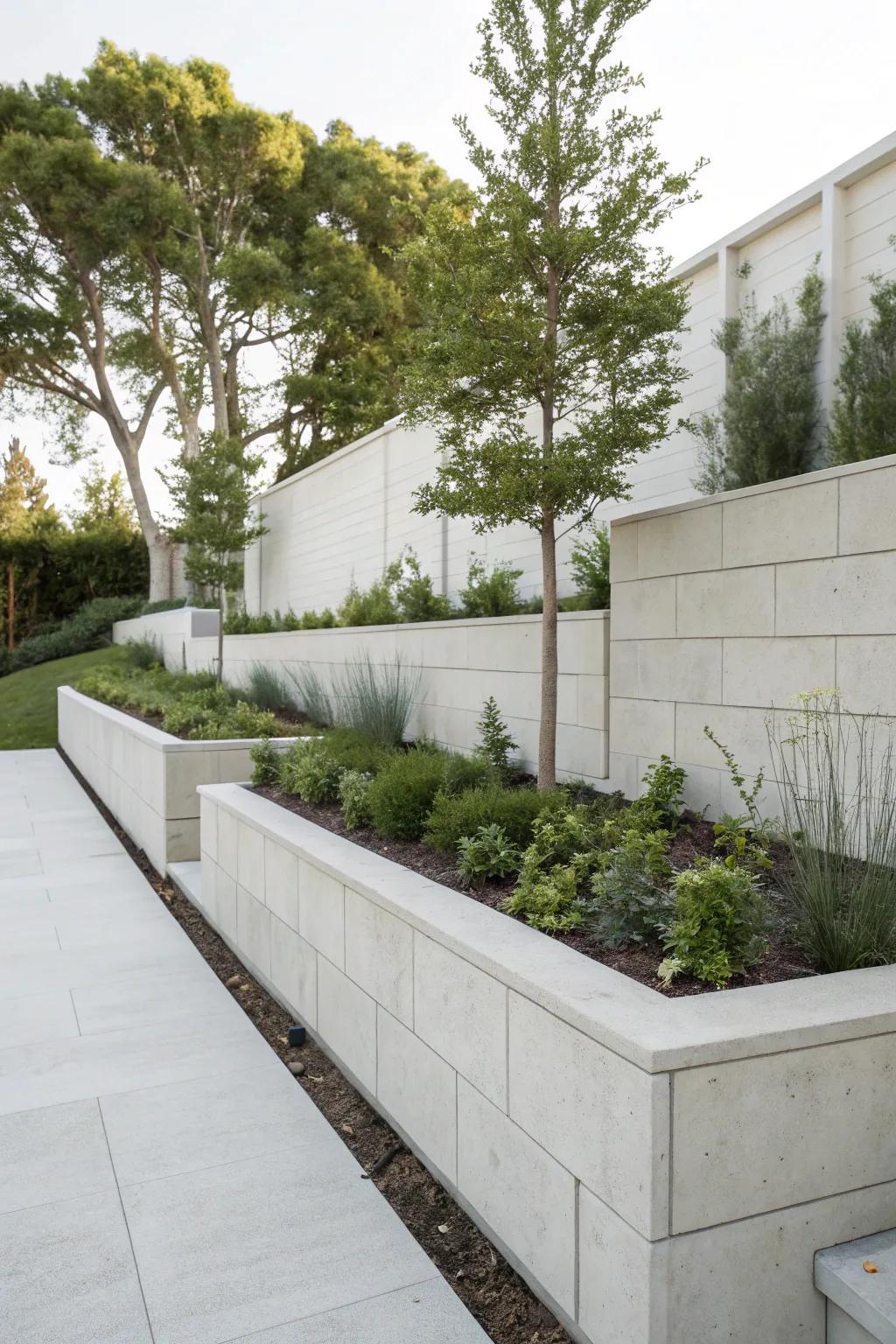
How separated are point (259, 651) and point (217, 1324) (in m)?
8.25

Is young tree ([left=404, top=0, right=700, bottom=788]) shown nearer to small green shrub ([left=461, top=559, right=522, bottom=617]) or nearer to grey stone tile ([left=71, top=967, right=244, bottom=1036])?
grey stone tile ([left=71, top=967, right=244, bottom=1036])

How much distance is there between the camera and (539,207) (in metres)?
4.01

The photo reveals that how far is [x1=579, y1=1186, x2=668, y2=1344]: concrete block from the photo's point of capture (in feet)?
5.19

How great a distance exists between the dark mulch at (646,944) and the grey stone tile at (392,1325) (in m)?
0.77

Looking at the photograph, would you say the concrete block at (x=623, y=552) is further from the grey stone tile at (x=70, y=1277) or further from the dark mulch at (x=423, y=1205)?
the grey stone tile at (x=70, y=1277)

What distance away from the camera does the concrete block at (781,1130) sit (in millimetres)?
1605

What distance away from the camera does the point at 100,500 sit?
1297 inches

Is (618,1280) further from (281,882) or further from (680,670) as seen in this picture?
(680,670)

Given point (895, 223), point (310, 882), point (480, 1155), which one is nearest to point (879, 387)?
point (895, 223)

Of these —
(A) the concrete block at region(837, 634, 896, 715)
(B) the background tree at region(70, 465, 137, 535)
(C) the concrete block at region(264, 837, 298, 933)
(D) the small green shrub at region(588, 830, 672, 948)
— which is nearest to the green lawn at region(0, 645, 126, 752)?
(C) the concrete block at region(264, 837, 298, 933)

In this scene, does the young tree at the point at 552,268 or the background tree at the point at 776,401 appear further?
the background tree at the point at 776,401

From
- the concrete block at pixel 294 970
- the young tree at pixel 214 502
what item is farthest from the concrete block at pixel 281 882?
the young tree at pixel 214 502

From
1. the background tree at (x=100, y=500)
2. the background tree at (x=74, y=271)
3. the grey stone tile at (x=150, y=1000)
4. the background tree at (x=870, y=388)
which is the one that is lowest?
the grey stone tile at (x=150, y=1000)

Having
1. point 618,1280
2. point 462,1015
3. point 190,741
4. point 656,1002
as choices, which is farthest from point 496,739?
point 618,1280
